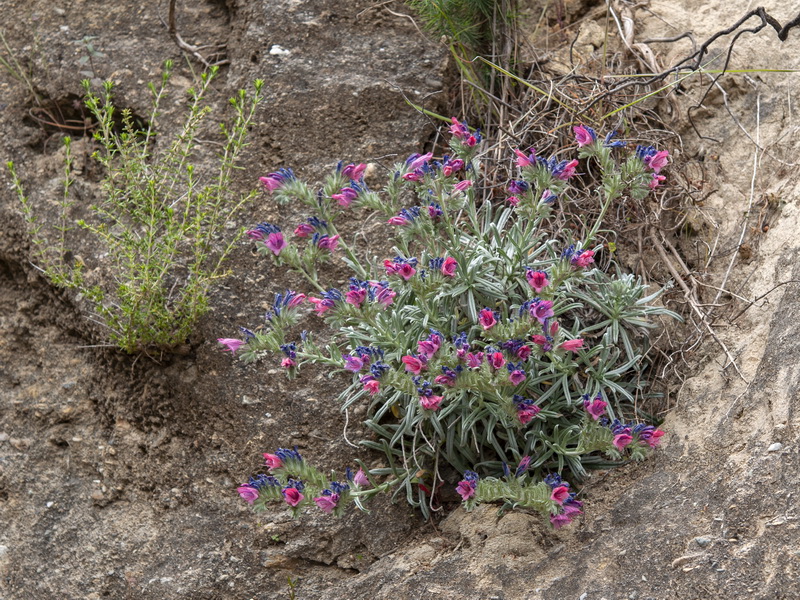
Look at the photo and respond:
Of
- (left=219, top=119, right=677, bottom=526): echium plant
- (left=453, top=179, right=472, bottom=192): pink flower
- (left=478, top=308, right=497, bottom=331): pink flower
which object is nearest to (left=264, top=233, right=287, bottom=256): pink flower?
(left=219, top=119, right=677, bottom=526): echium plant

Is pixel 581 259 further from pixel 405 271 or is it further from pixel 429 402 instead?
pixel 429 402

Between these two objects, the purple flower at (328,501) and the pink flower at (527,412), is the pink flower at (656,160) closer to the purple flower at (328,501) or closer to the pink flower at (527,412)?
the pink flower at (527,412)

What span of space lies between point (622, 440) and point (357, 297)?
90 centimetres

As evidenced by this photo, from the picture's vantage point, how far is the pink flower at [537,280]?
2598mm

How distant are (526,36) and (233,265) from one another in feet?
5.68

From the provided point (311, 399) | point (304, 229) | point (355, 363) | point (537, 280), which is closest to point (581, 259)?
point (537, 280)

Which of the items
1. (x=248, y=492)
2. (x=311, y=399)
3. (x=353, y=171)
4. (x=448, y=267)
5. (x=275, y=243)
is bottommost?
(x=311, y=399)

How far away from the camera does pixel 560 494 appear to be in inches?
101

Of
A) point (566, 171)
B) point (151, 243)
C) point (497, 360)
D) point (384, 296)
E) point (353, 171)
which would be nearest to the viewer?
point (497, 360)

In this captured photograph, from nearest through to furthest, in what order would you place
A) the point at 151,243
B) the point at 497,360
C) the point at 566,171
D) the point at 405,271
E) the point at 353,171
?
1. the point at 497,360
2. the point at 405,271
3. the point at 566,171
4. the point at 353,171
5. the point at 151,243

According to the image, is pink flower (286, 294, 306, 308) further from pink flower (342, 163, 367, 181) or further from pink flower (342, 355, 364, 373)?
pink flower (342, 163, 367, 181)

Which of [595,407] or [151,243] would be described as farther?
[151,243]

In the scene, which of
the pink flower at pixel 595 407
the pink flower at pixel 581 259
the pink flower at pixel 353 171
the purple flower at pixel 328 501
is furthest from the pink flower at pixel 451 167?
the purple flower at pixel 328 501

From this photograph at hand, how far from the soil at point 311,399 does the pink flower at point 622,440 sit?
0.22m
